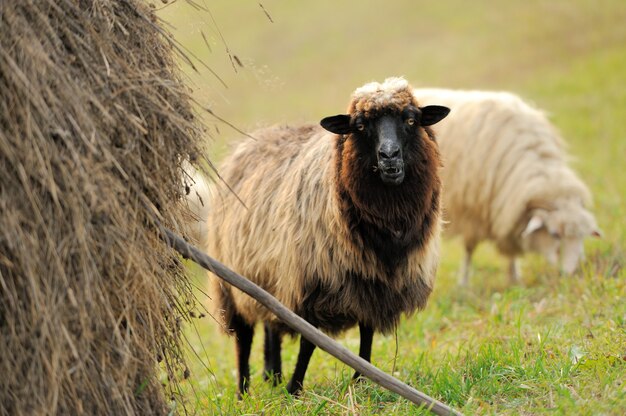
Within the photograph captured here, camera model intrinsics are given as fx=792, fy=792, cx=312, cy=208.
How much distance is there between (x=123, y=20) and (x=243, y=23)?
3172 centimetres

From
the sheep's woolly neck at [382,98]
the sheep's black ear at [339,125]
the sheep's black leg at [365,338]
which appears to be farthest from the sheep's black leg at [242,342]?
the sheep's woolly neck at [382,98]

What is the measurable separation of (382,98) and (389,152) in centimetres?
44

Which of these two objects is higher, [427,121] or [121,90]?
[427,121]

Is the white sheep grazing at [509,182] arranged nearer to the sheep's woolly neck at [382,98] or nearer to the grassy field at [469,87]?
the grassy field at [469,87]

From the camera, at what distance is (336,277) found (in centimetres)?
545

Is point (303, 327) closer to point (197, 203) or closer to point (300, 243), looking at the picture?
point (300, 243)

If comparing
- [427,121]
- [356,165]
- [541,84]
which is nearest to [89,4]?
[356,165]

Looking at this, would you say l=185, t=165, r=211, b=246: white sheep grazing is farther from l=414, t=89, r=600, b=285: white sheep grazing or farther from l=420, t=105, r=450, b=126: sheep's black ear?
l=414, t=89, r=600, b=285: white sheep grazing

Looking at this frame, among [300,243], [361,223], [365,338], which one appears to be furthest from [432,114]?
[365,338]

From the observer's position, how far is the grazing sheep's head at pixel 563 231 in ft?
31.6

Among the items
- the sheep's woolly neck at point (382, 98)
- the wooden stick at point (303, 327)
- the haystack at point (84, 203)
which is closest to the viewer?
the haystack at point (84, 203)

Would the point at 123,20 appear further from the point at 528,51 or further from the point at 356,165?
the point at 528,51

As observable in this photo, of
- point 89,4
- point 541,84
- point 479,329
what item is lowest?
point 479,329

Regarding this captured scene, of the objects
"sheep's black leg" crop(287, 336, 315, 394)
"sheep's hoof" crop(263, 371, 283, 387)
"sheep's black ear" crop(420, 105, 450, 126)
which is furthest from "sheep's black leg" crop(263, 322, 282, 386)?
"sheep's black ear" crop(420, 105, 450, 126)
